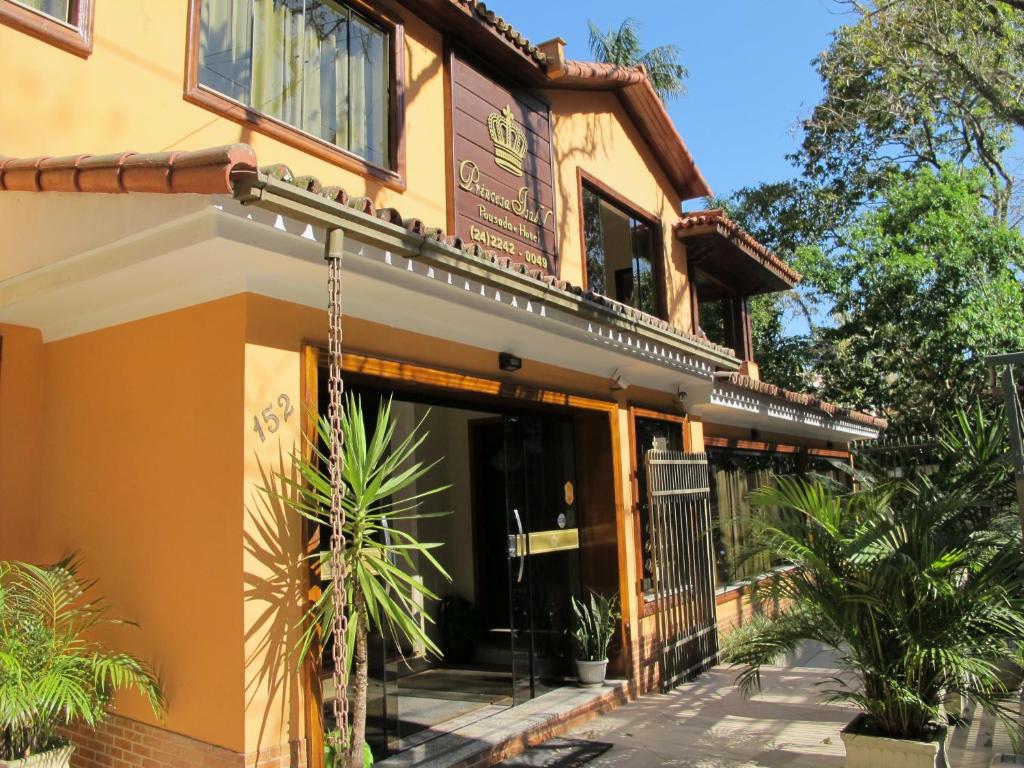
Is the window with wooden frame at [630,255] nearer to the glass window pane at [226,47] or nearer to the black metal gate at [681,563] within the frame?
the black metal gate at [681,563]

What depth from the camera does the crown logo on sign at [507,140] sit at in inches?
299

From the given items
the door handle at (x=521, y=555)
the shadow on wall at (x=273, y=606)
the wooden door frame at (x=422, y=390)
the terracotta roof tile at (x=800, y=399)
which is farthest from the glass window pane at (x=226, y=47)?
the terracotta roof tile at (x=800, y=399)

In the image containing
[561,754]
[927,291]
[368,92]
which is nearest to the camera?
[561,754]

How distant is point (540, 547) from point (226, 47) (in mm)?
4547

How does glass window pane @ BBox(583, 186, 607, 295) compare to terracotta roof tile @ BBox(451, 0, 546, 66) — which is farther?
glass window pane @ BBox(583, 186, 607, 295)

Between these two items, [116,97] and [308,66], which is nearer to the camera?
[116,97]

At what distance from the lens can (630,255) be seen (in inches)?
395

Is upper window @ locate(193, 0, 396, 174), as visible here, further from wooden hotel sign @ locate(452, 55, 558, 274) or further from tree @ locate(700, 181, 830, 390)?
tree @ locate(700, 181, 830, 390)

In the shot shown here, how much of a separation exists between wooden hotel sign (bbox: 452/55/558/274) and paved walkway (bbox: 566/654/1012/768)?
414 centimetres

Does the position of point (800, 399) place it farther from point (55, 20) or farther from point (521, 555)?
point (55, 20)

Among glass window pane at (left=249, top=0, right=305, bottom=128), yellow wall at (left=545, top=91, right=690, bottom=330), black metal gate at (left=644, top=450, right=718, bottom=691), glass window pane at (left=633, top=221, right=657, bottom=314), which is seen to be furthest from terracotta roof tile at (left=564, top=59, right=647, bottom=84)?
black metal gate at (left=644, top=450, right=718, bottom=691)

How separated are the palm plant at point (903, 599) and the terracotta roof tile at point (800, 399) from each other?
3.69m

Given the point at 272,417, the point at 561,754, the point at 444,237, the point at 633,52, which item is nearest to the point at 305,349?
the point at 272,417

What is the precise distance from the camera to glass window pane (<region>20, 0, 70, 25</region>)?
15.4 ft
